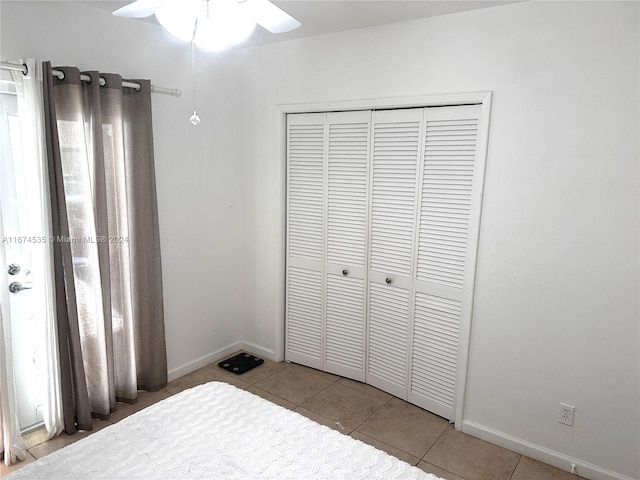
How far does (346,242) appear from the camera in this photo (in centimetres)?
318

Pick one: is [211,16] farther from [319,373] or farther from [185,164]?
[319,373]

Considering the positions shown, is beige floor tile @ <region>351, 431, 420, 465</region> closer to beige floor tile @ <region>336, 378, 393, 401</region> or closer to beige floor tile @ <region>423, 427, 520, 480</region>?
beige floor tile @ <region>423, 427, 520, 480</region>

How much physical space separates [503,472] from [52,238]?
2747 mm

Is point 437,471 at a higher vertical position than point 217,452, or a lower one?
lower

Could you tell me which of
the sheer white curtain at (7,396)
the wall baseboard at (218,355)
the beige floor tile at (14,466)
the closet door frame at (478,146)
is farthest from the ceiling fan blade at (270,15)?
the wall baseboard at (218,355)

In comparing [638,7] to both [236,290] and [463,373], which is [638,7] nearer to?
A: [463,373]

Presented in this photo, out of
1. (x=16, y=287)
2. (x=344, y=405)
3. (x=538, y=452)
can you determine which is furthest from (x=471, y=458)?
(x=16, y=287)

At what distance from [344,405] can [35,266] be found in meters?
2.07

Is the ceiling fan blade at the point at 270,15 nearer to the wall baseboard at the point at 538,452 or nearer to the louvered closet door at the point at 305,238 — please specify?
the louvered closet door at the point at 305,238

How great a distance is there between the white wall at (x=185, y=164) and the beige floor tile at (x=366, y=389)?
1.06 metres

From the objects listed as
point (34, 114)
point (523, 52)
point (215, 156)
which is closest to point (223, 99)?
point (215, 156)

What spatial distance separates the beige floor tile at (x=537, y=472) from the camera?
2.32 m

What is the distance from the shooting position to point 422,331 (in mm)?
2881

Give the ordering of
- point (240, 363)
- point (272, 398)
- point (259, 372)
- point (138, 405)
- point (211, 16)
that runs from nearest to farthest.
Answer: point (211, 16) → point (138, 405) → point (272, 398) → point (259, 372) → point (240, 363)
